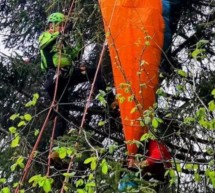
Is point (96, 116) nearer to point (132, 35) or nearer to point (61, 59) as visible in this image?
point (61, 59)

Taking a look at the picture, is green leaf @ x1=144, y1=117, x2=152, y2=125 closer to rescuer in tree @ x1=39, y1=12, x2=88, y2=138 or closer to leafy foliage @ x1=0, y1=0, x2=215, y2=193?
leafy foliage @ x1=0, y1=0, x2=215, y2=193

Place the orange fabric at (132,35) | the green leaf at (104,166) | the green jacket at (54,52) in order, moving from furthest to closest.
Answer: the green jacket at (54,52), the orange fabric at (132,35), the green leaf at (104,166)

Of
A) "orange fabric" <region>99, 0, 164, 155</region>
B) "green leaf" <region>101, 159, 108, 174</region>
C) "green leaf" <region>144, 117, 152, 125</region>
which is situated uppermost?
"orange fabric" <region>99, 0, 164, 155</region>

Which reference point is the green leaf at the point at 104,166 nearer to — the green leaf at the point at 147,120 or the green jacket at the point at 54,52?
the green leaf at the point at 147,120

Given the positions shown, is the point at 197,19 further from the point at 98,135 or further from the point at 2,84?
the point at 2,84

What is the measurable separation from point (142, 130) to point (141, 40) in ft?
1.89

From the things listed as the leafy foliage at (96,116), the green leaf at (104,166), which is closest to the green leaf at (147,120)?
the leafy foliage at (96,116)

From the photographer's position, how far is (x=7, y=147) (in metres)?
4.93

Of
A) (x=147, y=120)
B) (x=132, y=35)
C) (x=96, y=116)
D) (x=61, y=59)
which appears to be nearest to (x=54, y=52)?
(x=61, y=59)

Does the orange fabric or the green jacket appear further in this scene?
the green jacket

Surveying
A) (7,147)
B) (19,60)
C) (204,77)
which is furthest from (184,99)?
(19,60)

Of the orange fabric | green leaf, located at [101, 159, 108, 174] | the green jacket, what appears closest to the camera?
green leaf, located at [101, 159, 108, 174]

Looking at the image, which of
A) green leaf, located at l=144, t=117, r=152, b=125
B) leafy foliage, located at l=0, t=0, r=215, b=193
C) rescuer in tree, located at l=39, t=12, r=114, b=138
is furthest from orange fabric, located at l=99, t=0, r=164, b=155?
green leaf, located at l=144, t=117, r=152, b=125

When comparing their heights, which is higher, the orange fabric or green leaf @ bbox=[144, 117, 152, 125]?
the orange fabric
